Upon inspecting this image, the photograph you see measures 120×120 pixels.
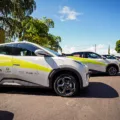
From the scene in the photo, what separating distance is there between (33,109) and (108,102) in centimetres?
209

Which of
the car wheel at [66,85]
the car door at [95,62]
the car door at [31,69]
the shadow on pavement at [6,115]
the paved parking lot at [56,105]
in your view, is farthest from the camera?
the car door at [95,62]

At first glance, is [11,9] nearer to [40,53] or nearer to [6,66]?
[6,66]

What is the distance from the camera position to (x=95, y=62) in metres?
13.1

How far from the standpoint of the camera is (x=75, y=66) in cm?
661

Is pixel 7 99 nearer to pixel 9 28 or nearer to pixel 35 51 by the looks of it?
pixel 35 51

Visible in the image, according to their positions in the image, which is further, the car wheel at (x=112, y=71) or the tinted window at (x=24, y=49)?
the car wheel at (x=112, y=71)

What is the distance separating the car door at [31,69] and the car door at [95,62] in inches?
264

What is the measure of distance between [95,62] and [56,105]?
7.83 m

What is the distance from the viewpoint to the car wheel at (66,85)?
657cm

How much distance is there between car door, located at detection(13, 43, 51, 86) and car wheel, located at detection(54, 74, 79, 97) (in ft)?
1.30

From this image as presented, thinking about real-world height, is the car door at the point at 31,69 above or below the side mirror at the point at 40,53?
below

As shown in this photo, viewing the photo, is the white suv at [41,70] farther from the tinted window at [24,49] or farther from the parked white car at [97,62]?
the parked white car at [97,62]

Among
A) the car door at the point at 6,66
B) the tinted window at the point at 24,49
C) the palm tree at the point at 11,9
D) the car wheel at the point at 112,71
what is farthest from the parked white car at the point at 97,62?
the palm tree at the point at 11,9

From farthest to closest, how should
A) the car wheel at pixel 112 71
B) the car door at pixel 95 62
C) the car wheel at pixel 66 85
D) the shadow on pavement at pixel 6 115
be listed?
the car wheel at pixel 112 71 → the car door at pixel 95 62 → the car wheel at pixel 66 85 → the shadow on pavement at pixel 6 115
